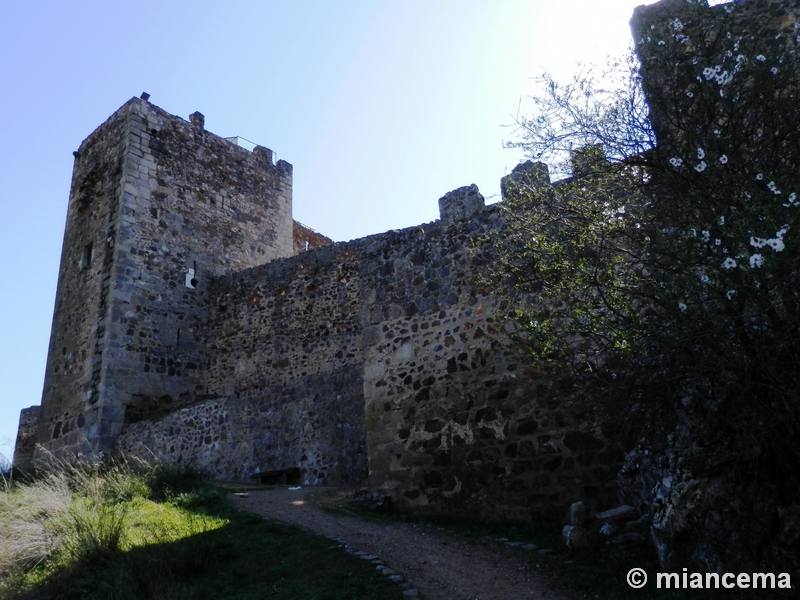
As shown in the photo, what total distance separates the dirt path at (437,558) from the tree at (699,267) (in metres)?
1.38

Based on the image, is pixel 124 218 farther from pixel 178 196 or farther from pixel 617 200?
pixel 617 200

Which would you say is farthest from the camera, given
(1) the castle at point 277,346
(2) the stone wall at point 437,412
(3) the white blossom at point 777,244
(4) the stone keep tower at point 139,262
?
(4) the stone keep tower at point 139,262

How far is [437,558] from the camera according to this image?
272 inches

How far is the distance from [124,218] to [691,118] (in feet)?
49.4

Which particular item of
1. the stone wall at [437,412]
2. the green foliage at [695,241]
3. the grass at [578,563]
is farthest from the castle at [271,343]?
the green foliage at [695,241]

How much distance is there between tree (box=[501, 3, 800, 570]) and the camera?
189 inches

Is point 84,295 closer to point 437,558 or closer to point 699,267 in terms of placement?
point 437,558

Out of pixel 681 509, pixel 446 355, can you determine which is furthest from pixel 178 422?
pixel 681 509

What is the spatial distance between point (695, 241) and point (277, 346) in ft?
40.3

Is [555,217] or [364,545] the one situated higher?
[555,217]

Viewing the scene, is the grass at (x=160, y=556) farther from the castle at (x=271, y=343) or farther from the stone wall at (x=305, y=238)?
the stone wall at (x=305, y=238)

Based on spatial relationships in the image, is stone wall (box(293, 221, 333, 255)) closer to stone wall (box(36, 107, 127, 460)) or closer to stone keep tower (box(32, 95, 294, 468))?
stone keep tower (box(32, 95, 294, 468))

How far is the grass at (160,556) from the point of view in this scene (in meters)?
6.42

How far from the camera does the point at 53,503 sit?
8.65 meters
